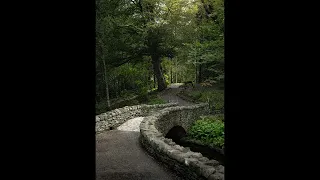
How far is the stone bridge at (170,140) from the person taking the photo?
518 cm

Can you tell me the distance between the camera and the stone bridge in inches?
204

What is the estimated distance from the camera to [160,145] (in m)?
6.97

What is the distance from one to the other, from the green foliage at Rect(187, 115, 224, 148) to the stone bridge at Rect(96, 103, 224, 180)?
1.78 ft

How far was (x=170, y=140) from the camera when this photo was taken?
24.8 feet

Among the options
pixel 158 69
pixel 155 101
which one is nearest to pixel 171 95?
pixel 158 69

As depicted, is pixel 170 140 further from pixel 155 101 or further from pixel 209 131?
pixel 155 101

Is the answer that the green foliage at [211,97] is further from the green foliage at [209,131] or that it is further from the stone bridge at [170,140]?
the stone bridge at [170,140]

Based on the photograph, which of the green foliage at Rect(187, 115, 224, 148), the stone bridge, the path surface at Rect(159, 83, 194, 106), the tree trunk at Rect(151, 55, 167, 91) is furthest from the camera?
the tree trunk at Rect(151, 55, 167, 91)

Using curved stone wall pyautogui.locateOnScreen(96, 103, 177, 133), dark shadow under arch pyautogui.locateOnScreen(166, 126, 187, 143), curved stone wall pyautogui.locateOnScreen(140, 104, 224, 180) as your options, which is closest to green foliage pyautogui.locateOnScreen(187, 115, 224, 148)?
dark shadow under arch pyautogui.locateOnScreen(166, 126, 187, 143)

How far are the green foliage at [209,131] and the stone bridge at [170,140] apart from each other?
0.54m

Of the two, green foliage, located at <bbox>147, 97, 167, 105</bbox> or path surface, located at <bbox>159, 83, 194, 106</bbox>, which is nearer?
green foliage, located at <bbox>147, 97, 167, 105</bbox>

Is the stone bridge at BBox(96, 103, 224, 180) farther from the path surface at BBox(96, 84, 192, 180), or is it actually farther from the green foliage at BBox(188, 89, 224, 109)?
the green foliage at BBox(188, 89, 224, 109)
